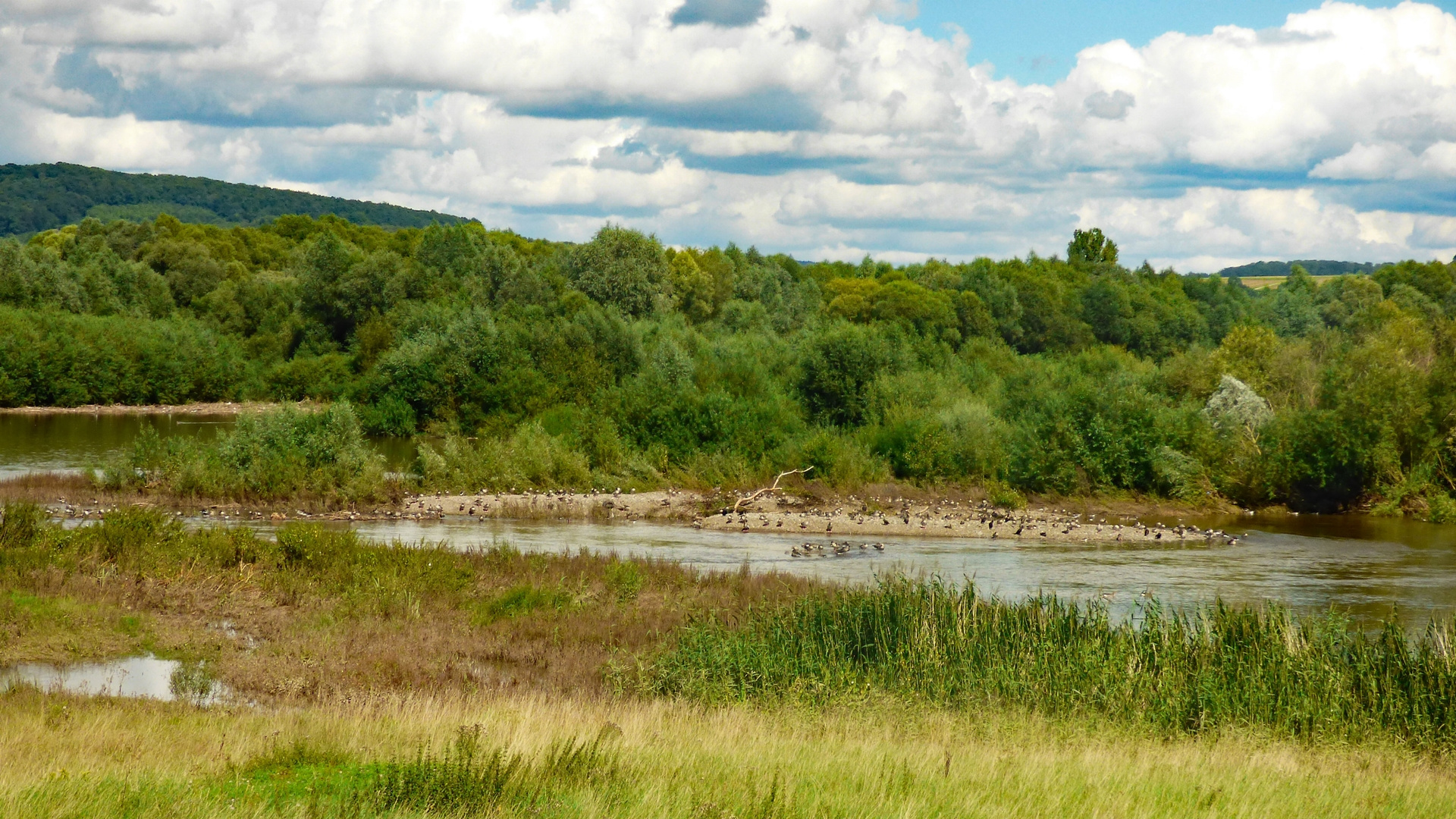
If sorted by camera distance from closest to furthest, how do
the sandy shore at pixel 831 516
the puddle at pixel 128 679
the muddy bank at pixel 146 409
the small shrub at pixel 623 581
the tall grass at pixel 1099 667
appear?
the tall grass at pixel 1099 667
the puddle at pixel 128 679
the small shrub at pixel 623 581
the sandy shore at pixel 831 516
the muddy bank at pixel 146 409

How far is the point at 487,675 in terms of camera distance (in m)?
16.5

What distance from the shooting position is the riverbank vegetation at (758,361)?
39.8m

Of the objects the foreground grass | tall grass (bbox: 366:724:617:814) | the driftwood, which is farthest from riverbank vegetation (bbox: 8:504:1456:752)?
the driftwood

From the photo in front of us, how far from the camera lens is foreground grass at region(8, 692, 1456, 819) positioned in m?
8.20

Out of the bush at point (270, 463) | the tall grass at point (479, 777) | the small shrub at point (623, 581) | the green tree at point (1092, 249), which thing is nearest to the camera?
the tall grass at point (479, 777)

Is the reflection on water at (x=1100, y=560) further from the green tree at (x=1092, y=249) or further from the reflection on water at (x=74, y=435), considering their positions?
the green tree at (x=1092, y=249)

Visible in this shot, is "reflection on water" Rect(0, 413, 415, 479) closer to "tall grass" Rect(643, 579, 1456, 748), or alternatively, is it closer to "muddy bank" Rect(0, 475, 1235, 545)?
"muddy bank" Rect(0, 475, 1235, 545)

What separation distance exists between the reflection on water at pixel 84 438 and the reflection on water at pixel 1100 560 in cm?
1062

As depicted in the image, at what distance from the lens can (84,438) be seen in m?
53.6

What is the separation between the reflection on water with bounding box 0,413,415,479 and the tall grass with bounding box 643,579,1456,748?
25.4m

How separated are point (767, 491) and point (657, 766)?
29752mm

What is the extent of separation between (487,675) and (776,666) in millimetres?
4153

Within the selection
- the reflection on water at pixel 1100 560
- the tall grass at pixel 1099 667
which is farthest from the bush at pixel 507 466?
the tall grass at pixel 1099 667

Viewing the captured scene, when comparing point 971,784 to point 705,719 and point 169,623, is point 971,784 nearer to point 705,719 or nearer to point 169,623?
point 705,719
